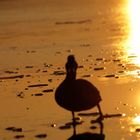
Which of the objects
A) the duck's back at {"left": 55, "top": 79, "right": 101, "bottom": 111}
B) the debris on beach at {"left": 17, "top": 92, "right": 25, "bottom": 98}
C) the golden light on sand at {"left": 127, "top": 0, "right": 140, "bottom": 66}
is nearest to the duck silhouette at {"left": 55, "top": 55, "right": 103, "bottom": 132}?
the duck's back at {"left": 55, "top": 79, "right": 101, "bottom": 111}

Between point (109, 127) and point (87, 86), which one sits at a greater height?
point (87, 86)

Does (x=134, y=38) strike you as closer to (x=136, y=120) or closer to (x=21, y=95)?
(x=21, y=95)

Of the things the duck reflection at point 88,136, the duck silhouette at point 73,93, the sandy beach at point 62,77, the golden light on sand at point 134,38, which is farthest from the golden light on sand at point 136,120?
the golden light on sand at point 134,38

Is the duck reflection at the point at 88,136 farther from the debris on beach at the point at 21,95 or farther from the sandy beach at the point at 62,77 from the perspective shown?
the debris on beach at the point at 21,95

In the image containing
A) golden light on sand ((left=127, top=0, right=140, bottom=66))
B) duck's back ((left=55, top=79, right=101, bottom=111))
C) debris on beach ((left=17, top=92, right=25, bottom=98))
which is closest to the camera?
duck's back ((left=55, top=79, right=101, bottom=111))

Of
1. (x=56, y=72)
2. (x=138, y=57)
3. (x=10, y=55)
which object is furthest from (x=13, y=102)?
(x=10, y=55)

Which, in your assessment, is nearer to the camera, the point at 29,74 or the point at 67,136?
the point at 67,136

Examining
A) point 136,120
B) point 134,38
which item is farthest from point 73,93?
point 134,38

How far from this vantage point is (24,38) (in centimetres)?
4194

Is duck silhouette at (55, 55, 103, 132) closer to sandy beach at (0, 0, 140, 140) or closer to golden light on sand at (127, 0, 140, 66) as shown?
sandy beach at (0, 0, 140, 140)

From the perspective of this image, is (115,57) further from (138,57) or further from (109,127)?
(109,127)

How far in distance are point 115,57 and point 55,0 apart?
79.6 m

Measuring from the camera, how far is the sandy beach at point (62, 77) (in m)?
15.0

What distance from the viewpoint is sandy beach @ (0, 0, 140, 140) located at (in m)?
15.0
